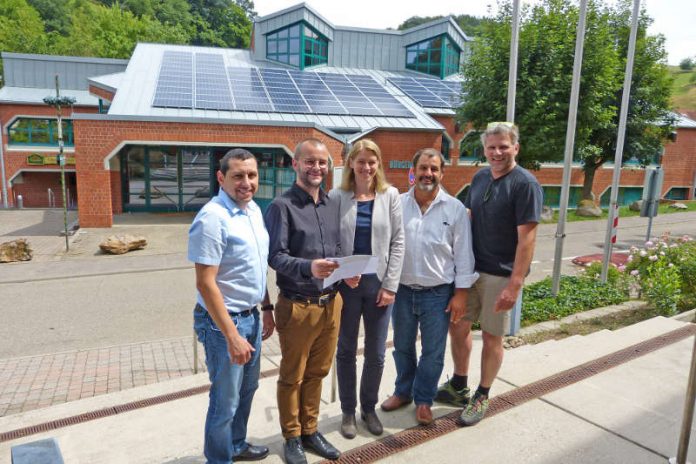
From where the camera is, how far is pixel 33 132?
2502 cm

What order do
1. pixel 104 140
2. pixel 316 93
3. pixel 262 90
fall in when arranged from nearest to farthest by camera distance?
1. pixel 104 140
2. pixel 262 90
3. pixel 316 93

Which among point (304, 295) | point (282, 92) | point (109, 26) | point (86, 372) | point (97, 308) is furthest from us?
point (109, 26)

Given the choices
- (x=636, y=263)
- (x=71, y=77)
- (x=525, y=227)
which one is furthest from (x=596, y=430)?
(x=71, y=77)

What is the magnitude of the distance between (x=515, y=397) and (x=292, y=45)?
2573cm

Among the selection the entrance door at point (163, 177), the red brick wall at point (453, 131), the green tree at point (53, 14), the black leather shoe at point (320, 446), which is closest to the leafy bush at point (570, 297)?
the black leather shoe at point (320, 446)

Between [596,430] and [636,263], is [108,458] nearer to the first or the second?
[596,430]

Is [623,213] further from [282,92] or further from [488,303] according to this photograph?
[488,303]

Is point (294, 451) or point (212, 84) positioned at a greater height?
point (212, 84)

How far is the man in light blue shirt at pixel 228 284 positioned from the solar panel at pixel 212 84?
1669 centimetres

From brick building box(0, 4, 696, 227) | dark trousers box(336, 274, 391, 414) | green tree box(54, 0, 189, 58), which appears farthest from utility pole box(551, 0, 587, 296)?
green tree box(54, 0, 189, 58)

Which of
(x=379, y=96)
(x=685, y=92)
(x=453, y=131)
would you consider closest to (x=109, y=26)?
(x=379, y=96)

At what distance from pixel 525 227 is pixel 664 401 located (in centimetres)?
190

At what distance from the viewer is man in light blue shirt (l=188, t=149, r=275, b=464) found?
2582 mm

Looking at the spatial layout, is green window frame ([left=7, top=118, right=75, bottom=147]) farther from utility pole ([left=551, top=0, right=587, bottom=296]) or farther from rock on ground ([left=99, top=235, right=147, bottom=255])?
utility pole ([left=551, top=0, right=587, bottom=296])
